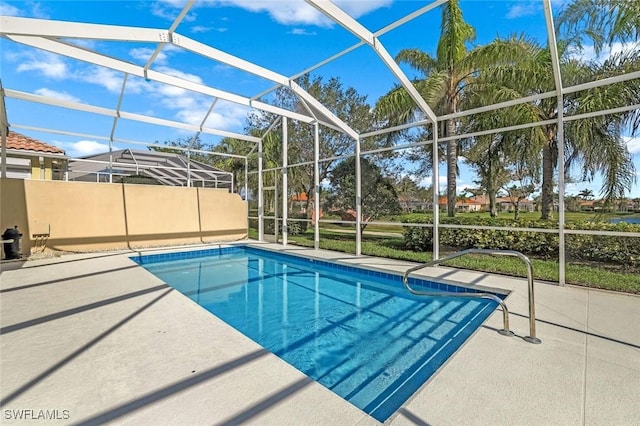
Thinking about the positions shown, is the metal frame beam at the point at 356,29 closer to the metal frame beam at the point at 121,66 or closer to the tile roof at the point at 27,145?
the metal frame beam at the point at 121,66

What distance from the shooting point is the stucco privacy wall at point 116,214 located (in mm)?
8562

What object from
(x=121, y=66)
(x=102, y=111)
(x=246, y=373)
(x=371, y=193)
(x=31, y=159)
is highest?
(x=121, y=66)

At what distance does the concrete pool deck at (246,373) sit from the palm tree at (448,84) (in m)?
6.01

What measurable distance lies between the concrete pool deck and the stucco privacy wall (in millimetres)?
5673

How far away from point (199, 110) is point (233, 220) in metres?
4.81

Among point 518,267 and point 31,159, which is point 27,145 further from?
point 518,267

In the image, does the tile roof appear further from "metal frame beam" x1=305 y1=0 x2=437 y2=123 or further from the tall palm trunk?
the tall palm trunk

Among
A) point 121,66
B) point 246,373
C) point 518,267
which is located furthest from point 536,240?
point 121,66

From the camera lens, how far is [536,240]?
7312 mm

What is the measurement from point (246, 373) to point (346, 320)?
2.36 meters

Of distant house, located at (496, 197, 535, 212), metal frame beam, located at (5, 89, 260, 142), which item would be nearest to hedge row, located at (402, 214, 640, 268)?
distant house, located at (496, 197, 535, 212)

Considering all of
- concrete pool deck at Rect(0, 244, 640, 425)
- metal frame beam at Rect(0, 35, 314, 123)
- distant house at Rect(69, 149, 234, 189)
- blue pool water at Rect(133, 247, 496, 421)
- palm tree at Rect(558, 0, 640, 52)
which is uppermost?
palm tree at Rect(558, 0, 640, 52)

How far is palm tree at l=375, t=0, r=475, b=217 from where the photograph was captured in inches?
350

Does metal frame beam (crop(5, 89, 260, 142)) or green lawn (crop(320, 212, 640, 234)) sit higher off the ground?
metal frame beam (crop(5, 89, 260, 142))
